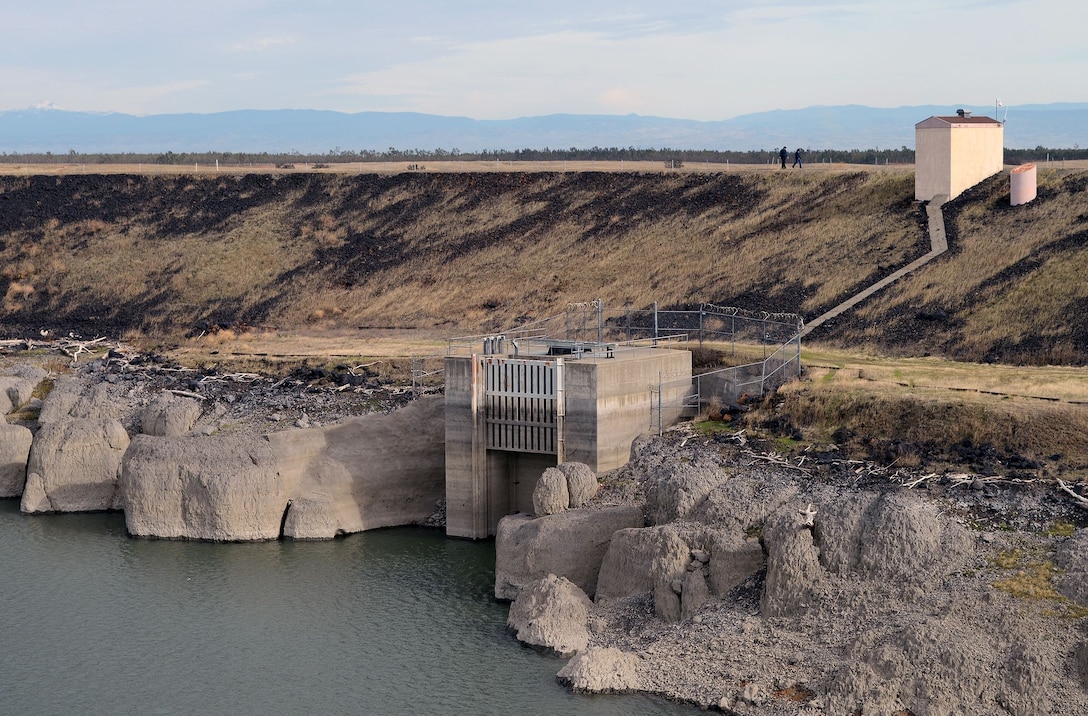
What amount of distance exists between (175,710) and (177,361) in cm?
3420

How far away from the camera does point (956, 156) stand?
2808 inches

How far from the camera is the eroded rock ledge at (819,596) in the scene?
31.4 m

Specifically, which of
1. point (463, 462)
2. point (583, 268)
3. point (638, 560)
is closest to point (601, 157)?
point (583, 268)

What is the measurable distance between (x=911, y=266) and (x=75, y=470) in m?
35.2

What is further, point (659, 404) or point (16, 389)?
point (16, 389)

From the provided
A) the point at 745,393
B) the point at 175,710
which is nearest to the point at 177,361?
the point at 745,393

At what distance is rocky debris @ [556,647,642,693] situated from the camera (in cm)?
3391

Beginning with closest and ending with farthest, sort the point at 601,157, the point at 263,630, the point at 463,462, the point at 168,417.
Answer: the point at 263,630 < the point at 463,462 < the point at 168,417 < the point at 601,157

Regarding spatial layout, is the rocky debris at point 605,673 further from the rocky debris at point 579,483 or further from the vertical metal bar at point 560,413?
the vertical metal bar at point 560,413

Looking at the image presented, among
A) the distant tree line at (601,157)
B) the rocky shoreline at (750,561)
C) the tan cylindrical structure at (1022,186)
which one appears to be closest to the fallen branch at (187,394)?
the rocky shoreline at (750,561)

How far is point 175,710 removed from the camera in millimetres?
34906

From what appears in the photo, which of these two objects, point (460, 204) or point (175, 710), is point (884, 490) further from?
point (460, 204)

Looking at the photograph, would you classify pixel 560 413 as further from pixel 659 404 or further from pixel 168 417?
pixel 168 417

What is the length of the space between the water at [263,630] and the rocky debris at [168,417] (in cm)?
536
